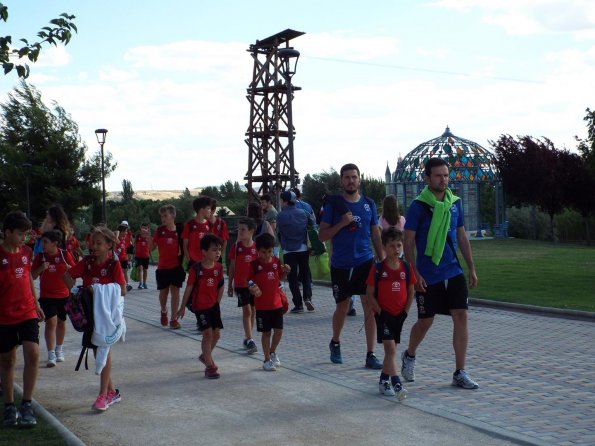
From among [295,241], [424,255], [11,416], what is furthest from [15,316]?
[295,241]

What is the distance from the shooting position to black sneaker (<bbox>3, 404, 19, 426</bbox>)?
693 cm

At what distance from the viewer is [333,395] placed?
7895 mm

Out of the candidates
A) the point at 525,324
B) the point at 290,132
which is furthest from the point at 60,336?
the point at 290,132

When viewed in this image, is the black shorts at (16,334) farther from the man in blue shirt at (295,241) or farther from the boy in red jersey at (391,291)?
the man in blue shirt at (295,241)

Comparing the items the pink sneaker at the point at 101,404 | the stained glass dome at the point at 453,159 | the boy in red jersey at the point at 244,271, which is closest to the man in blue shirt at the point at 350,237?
the boy in red jersey at the point at 244,271

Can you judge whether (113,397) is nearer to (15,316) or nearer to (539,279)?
(15,316)

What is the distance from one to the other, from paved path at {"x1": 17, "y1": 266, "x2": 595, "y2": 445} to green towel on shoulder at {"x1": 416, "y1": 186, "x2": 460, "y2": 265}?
3.96 ft

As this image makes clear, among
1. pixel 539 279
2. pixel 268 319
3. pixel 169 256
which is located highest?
pixel 169 256

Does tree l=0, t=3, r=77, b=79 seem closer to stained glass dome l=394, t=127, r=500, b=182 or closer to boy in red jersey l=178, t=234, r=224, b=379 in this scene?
boy in red jersey l=178, t=234, r=224, b=379

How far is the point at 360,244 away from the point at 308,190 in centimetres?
5568

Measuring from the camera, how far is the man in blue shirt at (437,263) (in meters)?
8.12

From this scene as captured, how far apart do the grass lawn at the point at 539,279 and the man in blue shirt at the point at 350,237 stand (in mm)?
5476

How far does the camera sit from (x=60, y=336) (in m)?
10.4

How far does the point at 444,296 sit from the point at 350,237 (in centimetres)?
150
